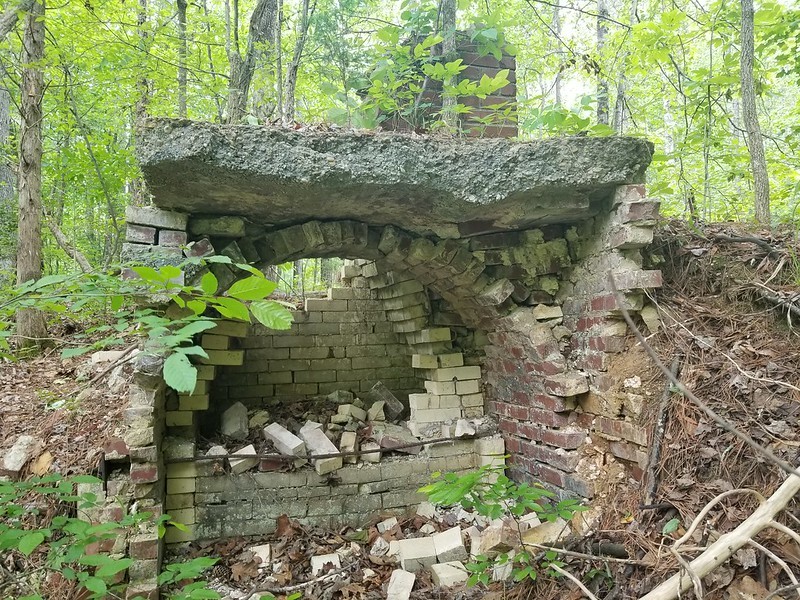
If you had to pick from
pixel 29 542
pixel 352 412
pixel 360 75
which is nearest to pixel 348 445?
pixel 352 412

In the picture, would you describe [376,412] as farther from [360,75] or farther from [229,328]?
[360,75]

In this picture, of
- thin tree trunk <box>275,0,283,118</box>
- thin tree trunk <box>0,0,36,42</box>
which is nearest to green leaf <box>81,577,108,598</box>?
thin tree trunk <box>275,0,283,118</box>

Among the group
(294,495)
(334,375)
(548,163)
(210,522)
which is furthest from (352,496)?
(548,163)

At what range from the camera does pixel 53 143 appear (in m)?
9.62

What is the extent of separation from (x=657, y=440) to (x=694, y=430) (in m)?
0.20

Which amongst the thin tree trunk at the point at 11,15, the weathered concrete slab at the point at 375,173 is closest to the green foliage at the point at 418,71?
the weathered concrete slab at the point at 375,173

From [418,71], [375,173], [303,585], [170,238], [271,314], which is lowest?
[303,585]

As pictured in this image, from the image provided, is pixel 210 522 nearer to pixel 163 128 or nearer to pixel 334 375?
pixel 334 375

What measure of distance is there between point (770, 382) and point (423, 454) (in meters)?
2.33

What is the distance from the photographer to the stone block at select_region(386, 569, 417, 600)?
269 centimetres

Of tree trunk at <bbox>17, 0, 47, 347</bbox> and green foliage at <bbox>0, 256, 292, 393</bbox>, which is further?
tree trunk at <bbox>17, 0, 47, 347</bbox>

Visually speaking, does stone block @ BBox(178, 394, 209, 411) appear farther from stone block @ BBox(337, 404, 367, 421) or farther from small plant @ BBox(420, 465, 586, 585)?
small plant @ BBox(420, 465, 586, 585)

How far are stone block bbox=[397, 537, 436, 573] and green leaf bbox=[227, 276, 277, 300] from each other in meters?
2.30

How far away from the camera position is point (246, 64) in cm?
491
